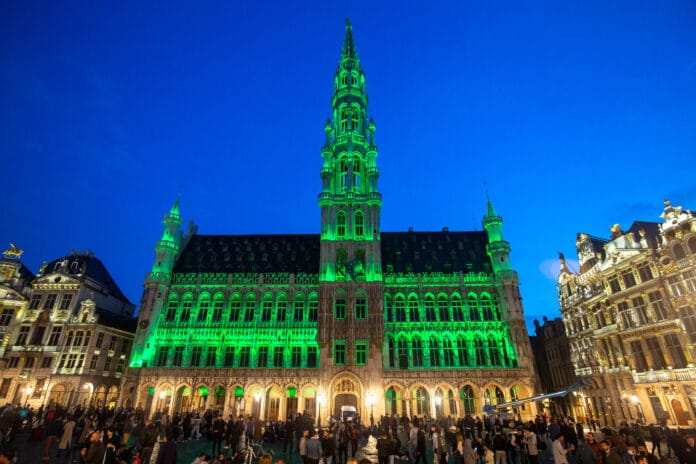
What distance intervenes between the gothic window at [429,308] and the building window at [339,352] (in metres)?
10.3

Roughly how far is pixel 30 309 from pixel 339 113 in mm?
47642

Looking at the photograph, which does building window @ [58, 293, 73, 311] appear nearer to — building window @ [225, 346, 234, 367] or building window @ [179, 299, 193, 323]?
building window @ [179, 299, 193, 323]

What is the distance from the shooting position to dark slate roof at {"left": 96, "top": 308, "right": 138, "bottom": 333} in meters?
45.8

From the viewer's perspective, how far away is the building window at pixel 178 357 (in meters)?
41.7

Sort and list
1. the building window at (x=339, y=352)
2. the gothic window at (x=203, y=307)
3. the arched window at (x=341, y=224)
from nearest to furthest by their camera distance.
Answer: the building window at (x=339, y=352)
the gothic window at (x=203, y=307)
the arched window at (x=341, y=224)

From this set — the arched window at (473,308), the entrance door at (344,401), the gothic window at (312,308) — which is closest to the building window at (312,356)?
the gothic window at (312,308)

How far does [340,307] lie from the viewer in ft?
139

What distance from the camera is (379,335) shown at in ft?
132

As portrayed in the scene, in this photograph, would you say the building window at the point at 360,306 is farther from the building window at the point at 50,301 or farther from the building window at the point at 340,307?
the building window at the point at 50,301

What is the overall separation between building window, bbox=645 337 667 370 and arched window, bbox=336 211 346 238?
3216cm

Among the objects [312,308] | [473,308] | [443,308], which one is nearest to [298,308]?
[312,308]

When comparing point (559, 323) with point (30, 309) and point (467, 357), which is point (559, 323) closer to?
point (467, 357)

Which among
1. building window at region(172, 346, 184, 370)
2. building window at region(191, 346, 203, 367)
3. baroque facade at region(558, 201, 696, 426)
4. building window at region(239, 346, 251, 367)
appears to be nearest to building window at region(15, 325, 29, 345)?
building window at region(172, 346, 184, 370)

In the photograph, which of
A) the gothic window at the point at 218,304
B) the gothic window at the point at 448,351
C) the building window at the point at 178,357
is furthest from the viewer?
the gothic window at the point at 218,304
